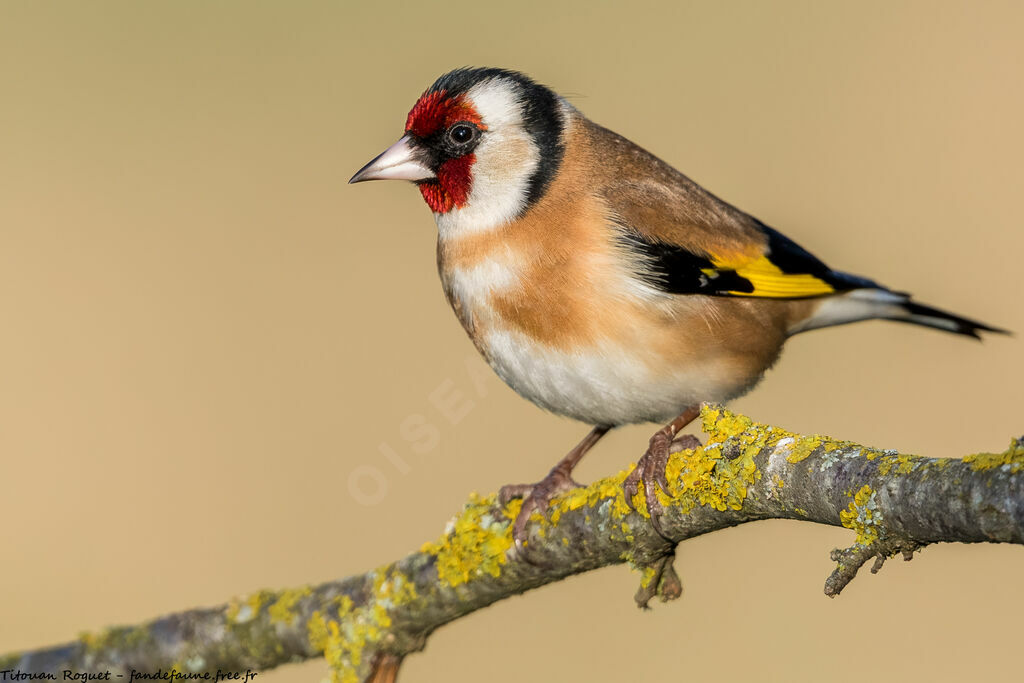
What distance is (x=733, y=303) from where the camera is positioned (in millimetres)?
4289

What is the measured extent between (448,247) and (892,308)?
7.13ft

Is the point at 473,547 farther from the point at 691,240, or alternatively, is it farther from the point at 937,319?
the point at 937,319

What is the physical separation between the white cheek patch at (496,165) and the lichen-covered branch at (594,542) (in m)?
1.18

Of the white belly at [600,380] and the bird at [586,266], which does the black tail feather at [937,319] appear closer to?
the bird at [586,266]

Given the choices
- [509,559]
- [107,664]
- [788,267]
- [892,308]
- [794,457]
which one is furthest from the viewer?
[892,308]

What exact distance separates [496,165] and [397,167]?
1.36 ft

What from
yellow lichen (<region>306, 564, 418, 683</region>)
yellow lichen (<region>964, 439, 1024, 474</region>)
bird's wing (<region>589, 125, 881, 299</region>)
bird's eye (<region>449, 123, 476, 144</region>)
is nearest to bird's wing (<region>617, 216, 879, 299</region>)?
bird's wing (<region>589, 125, 881, 299</region>)

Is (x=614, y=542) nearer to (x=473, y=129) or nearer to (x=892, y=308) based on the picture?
(x=473, y=129)

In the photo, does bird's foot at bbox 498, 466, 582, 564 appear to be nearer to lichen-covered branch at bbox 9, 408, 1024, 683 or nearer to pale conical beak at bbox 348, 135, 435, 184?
lichen-covered branch at bbox 9, 408, 1024, 683

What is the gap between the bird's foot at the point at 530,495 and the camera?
11.2ft

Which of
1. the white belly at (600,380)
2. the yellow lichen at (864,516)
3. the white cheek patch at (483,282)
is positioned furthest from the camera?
the white cheek patch at (483,282)

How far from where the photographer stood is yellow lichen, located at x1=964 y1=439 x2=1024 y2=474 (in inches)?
73.2

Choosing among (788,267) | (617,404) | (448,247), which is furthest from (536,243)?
(788,267)

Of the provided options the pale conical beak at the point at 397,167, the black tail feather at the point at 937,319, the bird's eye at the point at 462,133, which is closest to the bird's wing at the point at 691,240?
the black tail feather at the point at 937,319
